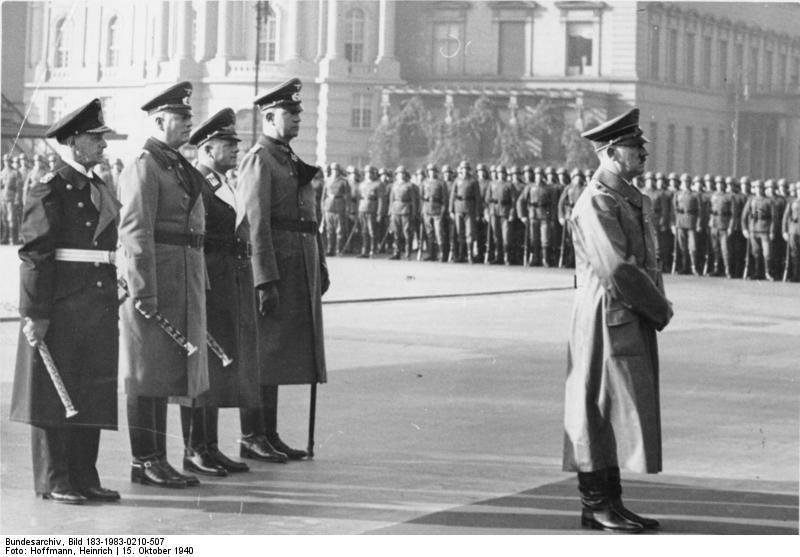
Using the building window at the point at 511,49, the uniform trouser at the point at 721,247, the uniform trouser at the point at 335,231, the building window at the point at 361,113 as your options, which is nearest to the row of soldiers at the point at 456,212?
the uniform trouser at the point at 335,231

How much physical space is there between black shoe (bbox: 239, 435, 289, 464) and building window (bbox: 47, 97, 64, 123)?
2.64 metres

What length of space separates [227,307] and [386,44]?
20799 millimetres

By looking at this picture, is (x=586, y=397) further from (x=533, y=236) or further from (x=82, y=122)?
(x=533, y=236)

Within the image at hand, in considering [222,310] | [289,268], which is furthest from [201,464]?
[289,268]

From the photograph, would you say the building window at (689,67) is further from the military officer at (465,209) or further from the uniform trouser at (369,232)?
the uniform trouser at (369,232)

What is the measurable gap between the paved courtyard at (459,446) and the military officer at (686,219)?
415 inches

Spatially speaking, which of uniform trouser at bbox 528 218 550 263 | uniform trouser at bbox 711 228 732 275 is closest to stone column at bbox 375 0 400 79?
uniform trouser at bbox 528 218 550 263

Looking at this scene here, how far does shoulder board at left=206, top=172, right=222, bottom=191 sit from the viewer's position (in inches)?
341

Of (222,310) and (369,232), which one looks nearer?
(222,310)

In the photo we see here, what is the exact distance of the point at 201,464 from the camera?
862 centimetres

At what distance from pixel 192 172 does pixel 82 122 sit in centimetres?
82

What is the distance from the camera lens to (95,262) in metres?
7.57

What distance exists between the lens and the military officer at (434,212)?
3097cm

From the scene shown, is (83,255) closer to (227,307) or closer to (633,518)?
(227,307)
